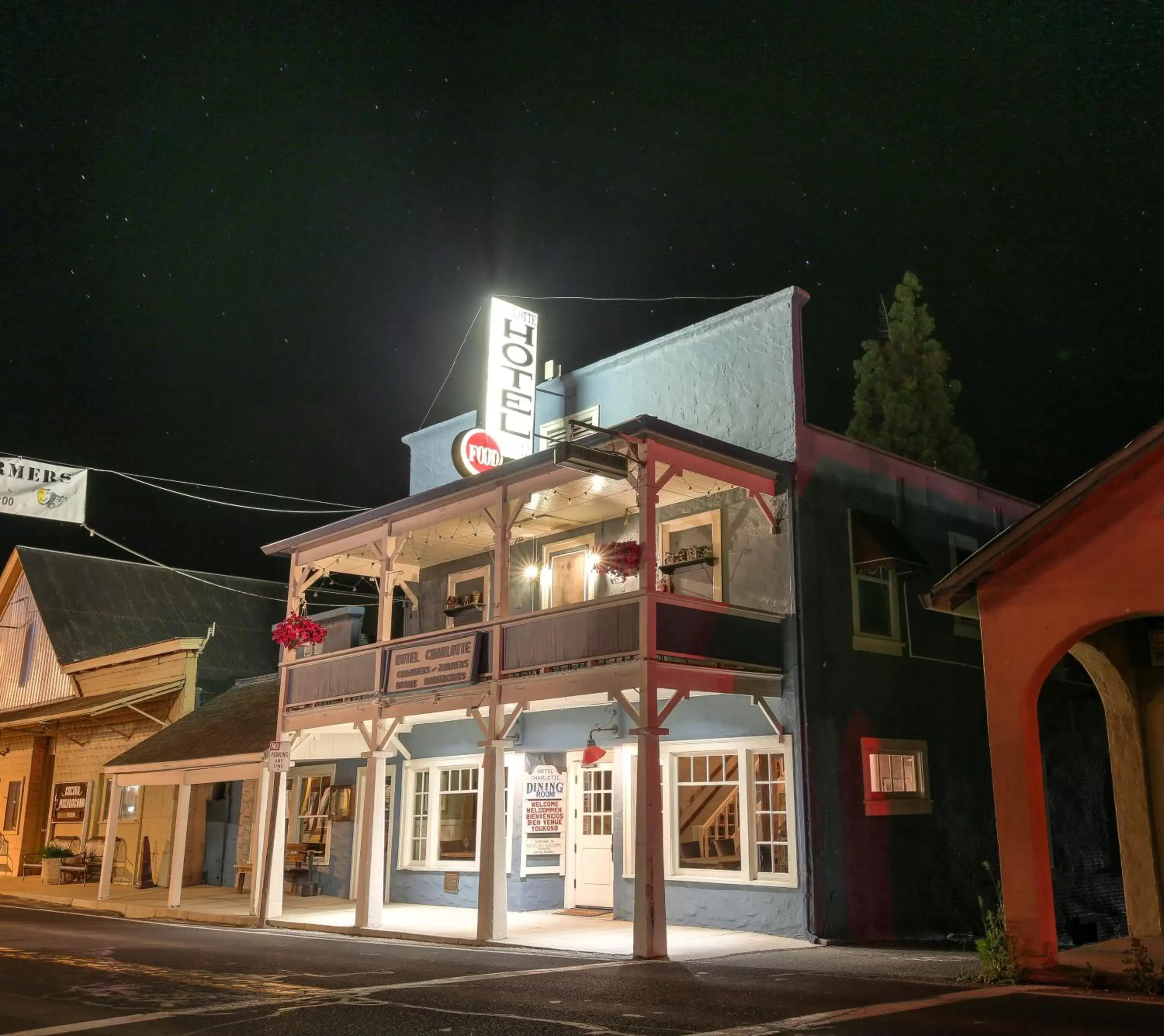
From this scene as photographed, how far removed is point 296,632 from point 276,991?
9.91 m

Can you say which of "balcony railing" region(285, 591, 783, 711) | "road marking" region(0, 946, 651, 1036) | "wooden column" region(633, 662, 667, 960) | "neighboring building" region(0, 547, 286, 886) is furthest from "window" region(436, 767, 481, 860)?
"neighboring building" region(0, 547, 286, 886)

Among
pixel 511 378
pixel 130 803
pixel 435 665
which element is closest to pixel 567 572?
pixel 435 665

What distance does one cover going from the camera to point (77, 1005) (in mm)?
8844

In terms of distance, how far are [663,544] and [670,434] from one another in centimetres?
336

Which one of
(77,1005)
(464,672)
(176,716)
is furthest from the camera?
(176,716)

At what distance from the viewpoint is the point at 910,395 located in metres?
34.5

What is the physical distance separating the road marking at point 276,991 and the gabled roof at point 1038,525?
17.3 feet

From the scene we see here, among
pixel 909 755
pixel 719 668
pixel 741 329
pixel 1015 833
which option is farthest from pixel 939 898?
pixel 741 329

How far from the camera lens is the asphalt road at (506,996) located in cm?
786

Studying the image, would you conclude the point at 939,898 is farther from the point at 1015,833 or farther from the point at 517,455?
the point at 517,455

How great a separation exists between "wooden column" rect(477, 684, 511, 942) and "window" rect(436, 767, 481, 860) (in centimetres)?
454

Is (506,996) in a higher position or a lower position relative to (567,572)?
lower

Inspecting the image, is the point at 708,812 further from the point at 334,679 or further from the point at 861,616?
the point at 334,679

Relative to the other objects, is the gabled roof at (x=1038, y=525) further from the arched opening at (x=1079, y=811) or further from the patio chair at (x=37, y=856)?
the patio chair at (x=37, y=856)
